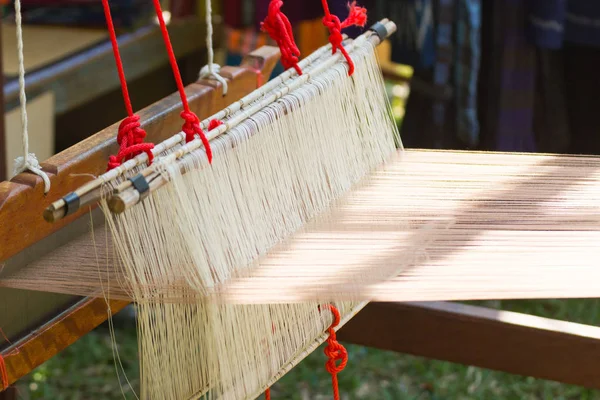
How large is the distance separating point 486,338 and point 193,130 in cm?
79

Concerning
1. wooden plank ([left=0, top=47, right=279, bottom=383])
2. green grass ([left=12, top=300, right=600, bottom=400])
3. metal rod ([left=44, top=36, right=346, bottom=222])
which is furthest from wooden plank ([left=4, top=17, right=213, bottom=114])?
metal rod ([left=44, top=36, right=346, bottom=222])

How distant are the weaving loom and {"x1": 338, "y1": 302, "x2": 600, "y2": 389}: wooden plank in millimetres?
362

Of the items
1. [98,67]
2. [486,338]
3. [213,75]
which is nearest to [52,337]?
[213,75]

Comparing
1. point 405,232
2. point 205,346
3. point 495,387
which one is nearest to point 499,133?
point 495,387

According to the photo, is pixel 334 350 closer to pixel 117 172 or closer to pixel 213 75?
pixel 117 172

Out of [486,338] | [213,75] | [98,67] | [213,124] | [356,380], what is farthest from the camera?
[98,67]

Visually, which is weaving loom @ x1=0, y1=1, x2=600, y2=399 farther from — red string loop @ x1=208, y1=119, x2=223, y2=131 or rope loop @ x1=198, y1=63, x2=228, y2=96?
rope loop @ x1=198, y1=63, x2=228, y2=96

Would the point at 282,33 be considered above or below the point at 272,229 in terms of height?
above

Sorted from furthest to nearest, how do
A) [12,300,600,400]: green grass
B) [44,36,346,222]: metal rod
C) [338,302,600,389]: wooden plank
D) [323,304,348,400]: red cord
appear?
[12,300,600,400]: green grass
[338,302,600,389]: wooden plank
[323,304,348,400]: red cord
[44,36,346,222]: metal rod

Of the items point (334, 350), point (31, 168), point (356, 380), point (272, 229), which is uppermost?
point (31, 168)

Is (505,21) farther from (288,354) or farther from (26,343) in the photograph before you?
(26,343)

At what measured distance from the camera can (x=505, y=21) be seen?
246 cm

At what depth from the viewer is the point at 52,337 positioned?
114 centimetres

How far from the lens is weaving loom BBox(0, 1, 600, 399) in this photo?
3.23ft
